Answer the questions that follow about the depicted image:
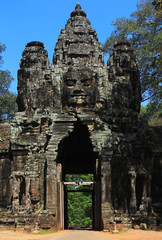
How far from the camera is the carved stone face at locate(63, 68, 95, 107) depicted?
15.9 metres

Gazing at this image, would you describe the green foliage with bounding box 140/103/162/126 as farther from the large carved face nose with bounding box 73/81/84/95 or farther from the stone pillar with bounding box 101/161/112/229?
the stone pillar with bounding box 101/161/112/229

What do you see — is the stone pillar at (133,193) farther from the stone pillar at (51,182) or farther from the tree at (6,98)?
the tree at (6,98)

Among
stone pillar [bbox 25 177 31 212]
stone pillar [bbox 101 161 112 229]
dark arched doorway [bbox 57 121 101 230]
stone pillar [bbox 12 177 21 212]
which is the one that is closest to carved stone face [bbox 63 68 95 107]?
dark arched doorway [bbox 57 121 101 230]

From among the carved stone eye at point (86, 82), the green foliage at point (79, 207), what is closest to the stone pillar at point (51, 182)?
the carved stone eye at point (86, 82)

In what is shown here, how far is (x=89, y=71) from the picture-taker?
53.4 ft

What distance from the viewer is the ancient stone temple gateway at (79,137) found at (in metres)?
14.4

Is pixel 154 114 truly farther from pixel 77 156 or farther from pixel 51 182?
pixel 51 182

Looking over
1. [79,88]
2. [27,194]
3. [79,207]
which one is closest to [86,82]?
[79,88]

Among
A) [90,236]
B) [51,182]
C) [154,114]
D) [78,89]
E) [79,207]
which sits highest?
[154,114]

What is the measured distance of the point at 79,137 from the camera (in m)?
18.5

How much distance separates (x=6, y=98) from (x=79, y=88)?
42.2 ft

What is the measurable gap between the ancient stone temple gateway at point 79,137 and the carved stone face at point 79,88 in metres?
0.05

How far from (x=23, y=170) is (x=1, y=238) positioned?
4020mm

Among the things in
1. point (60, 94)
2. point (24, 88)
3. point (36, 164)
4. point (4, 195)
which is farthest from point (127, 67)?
point (4, 195)
